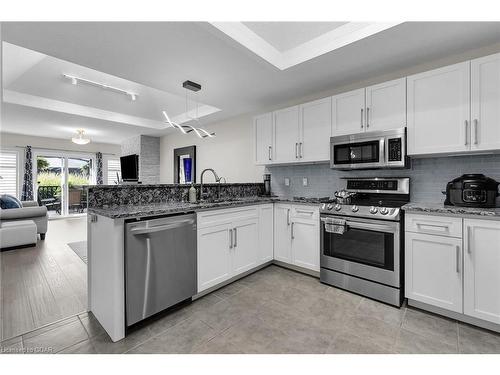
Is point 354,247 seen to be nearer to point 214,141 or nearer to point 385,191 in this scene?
point 385,191

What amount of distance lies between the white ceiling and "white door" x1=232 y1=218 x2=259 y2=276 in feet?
5.66

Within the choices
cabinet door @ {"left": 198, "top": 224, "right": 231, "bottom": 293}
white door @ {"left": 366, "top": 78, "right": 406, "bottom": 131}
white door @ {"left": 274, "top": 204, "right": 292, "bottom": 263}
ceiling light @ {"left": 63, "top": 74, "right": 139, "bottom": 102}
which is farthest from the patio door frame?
white door @ {"left": 366, "top": 78, "right": 406, "bottom": 131}

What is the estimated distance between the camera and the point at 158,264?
6.31 ft

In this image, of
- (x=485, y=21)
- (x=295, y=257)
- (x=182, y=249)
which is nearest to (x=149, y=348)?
(x=182, y=249)

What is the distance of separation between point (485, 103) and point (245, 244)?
2.55m

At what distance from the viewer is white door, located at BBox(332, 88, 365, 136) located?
2631 mm

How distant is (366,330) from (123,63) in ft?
11.0

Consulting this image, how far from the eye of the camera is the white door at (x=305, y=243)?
110 inches

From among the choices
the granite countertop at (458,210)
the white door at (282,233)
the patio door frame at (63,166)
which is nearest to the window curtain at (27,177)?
the patio door frame at (63,166)

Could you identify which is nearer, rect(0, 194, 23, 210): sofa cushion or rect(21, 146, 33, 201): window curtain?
rect(0, 194, 23, 210): sofa cushion

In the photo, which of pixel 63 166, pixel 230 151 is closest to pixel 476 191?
pixel 230 151

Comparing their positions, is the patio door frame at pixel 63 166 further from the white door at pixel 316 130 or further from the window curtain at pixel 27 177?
the white door at pixel 316 130

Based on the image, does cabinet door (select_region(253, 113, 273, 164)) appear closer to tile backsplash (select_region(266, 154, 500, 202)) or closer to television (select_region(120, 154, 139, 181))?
tile backsplash (select_region(266, 154, 500, 202))

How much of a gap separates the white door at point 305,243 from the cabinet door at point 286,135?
90 cm
